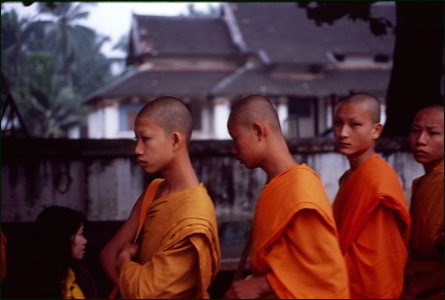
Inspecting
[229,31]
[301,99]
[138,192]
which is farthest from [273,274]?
[229,31]

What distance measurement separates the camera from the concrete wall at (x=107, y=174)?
7027 mm

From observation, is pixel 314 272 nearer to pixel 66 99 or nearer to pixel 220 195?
pixel 220 195

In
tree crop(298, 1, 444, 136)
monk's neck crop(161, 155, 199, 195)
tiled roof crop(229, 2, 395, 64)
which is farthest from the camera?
tiled roof crop(229, 2, 395, 64)

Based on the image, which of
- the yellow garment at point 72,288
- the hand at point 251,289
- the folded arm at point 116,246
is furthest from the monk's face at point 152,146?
the yellow garment at point 72,288

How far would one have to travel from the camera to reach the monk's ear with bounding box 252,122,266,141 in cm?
299

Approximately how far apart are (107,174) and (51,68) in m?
28.0

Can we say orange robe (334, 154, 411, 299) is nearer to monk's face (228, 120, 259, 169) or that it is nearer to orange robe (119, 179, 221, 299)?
monk's face (228, 120, 259, 169)

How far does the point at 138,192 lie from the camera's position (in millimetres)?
7418

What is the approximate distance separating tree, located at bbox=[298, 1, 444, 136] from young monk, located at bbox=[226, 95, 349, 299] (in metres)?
5.89

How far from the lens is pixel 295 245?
2.73m

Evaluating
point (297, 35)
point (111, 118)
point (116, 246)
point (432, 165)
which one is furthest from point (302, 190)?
point (297, 35)

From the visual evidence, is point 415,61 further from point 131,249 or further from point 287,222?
point 131,249

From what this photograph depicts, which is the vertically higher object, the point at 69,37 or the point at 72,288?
the point at 69,37

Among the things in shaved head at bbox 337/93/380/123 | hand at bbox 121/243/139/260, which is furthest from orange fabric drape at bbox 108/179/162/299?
shaved head at bbox 337/93/380/123
